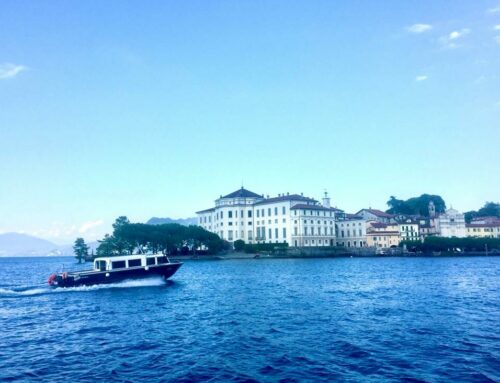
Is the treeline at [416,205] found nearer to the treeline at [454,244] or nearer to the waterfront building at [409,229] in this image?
the waterfront building at [409,229]

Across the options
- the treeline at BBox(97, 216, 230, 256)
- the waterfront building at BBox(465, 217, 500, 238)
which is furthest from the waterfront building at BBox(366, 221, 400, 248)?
the treeline at BBox(97, 216, 230, 256)

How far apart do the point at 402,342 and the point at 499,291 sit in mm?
23846

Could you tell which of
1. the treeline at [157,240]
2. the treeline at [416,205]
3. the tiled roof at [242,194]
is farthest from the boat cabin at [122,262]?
the treeline at [416,205]

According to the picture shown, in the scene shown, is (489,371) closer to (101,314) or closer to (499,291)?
(101,314)

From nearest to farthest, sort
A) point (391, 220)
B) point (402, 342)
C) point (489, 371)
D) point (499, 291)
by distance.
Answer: point (489, 371) < point (402, 342) < point (499, 291) < point (391, 220)

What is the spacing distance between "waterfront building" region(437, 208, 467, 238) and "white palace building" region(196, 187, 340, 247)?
4249 cm

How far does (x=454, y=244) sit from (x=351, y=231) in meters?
29.6

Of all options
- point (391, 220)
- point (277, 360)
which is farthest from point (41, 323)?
point (391, 220)

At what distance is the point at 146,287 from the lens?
143 ft

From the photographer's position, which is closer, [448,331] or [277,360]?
[277,360]

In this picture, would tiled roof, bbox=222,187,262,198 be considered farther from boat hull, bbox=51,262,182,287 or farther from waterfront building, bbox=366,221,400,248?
boat hull, bbox=51,262,182,287

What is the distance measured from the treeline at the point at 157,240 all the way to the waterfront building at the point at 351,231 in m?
38.0

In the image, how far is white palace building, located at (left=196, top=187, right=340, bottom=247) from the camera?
116 m

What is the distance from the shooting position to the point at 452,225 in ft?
469
